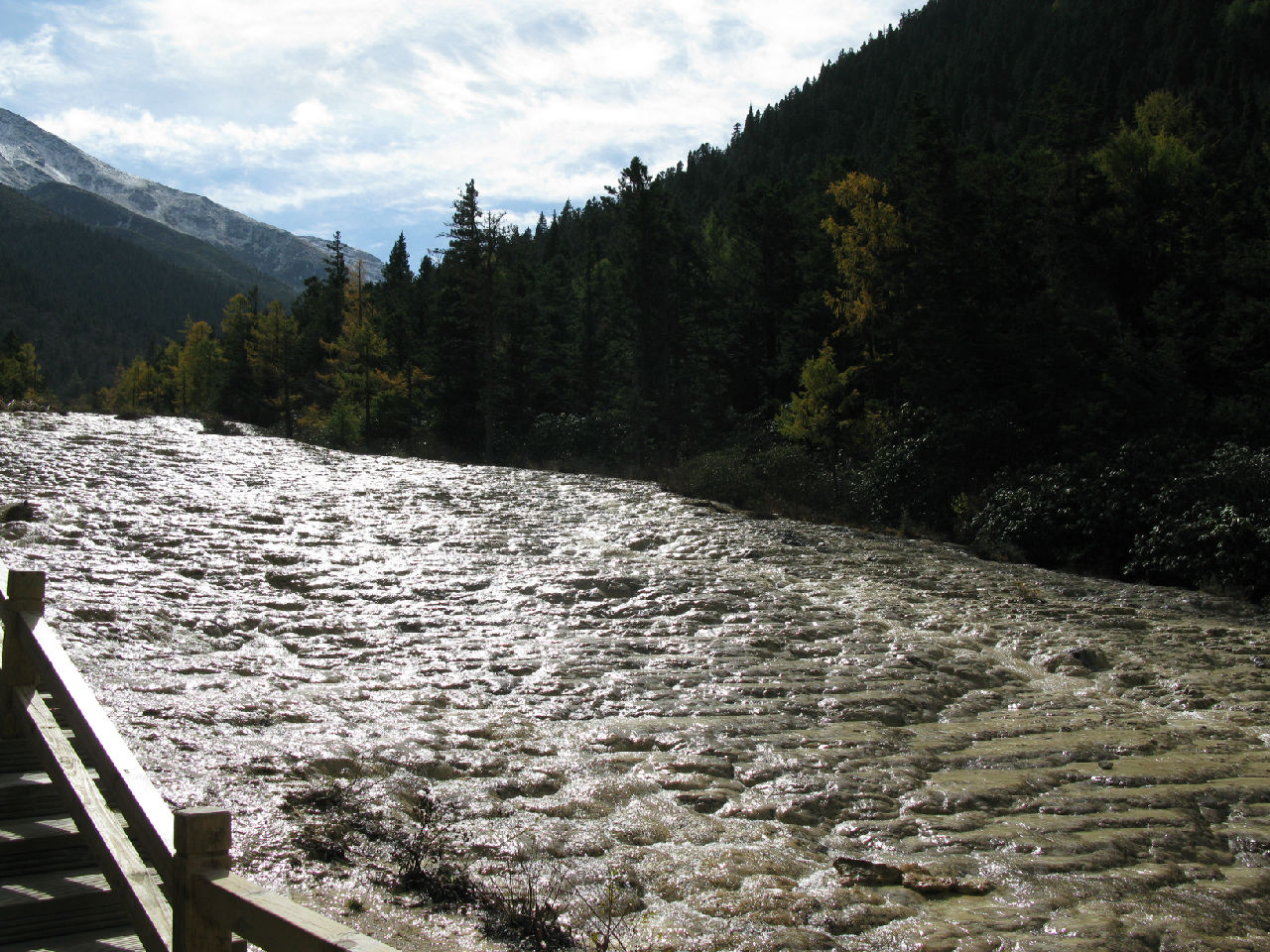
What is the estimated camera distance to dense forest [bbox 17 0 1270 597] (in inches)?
749

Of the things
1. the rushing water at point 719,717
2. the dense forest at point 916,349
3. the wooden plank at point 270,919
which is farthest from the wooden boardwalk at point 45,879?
the dense forest at point 916,349

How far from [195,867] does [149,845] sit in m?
0.39

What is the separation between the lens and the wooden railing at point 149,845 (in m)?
2.19

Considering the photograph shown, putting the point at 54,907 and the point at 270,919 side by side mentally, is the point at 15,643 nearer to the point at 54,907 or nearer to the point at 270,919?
the point at 54,907

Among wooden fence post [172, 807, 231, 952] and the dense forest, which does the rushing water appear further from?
the dense forest

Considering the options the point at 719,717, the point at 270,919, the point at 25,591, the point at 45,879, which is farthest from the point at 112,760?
the point at 719,717

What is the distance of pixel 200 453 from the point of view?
26812mm

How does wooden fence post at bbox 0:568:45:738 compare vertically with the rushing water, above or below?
above

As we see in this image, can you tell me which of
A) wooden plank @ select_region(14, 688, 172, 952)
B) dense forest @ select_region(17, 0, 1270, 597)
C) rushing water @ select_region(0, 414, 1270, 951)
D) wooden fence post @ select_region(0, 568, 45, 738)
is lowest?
rushing water @ select_region(0, 414, 1270, 951)

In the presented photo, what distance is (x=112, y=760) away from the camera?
3176 millimetres

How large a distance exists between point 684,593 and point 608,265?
148ft

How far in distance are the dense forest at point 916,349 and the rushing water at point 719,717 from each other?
4.65 meters

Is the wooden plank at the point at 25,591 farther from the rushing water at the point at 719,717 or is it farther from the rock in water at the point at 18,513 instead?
the rock in water at the point at 18,513

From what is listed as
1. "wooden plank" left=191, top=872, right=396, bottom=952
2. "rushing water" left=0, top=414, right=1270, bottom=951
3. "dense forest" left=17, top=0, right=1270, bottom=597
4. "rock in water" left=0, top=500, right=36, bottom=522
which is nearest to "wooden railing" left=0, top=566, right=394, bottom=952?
"wooden plank" left=191, top=872, right=396, bottom=952
